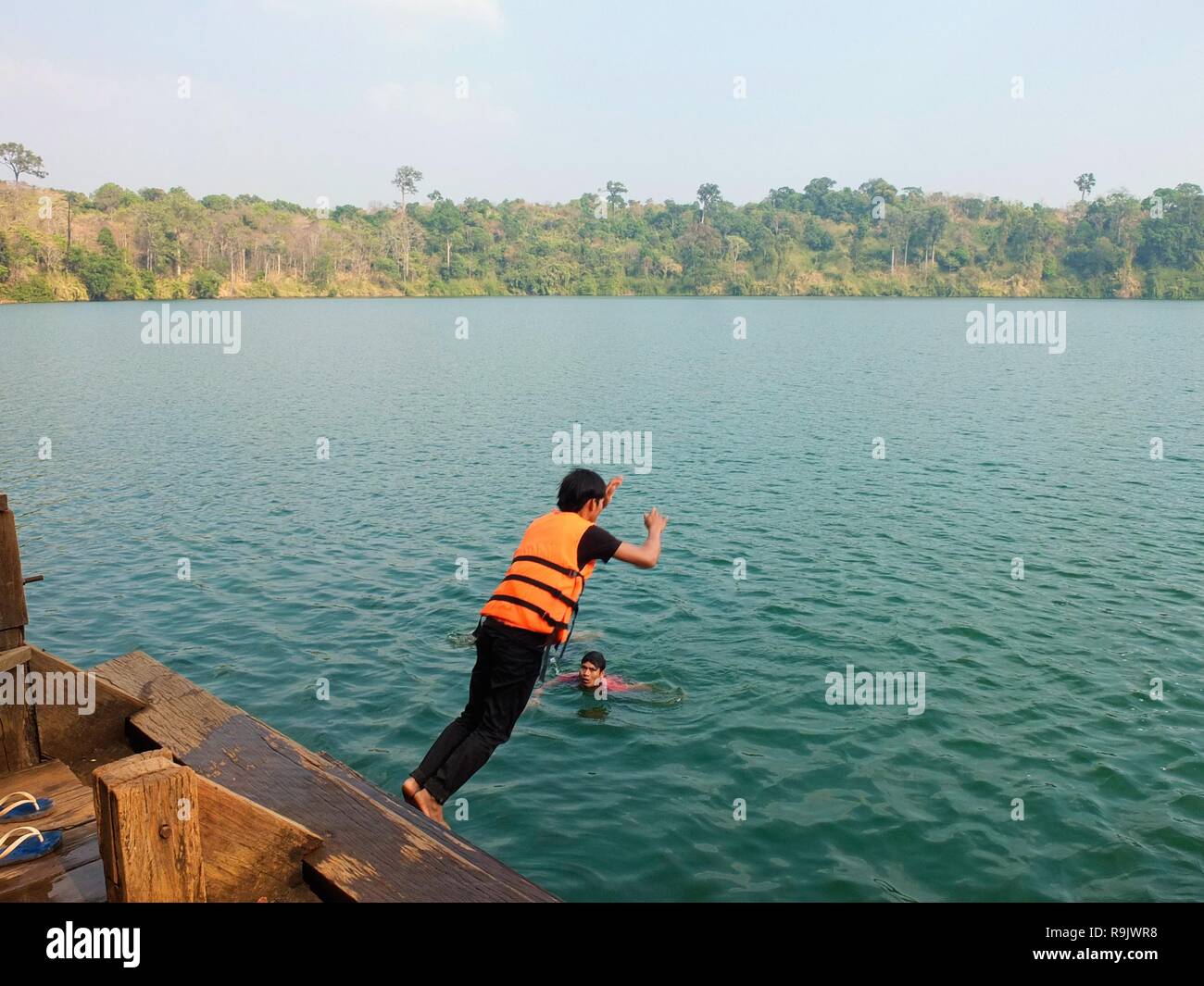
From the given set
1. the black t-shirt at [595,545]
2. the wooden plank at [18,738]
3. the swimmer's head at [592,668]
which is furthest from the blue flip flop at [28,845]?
the swimmer's head at [592,668]

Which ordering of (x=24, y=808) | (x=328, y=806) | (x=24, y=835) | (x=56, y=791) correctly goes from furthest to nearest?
(x=56, y=791), (x=24, y=808), (x=328, y=806), (x=24, y=835)

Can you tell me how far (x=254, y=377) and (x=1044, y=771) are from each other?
42.5 meters

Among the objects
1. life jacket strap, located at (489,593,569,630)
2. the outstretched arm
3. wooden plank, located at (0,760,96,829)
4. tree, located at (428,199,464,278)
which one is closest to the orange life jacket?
life jacket strap, located at (489,593,569,630)

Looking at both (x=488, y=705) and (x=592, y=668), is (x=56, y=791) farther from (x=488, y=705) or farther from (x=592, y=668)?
(x=592, y=668)

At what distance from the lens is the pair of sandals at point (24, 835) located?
4.89 metres

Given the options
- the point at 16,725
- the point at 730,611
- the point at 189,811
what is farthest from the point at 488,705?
the point at 730,611

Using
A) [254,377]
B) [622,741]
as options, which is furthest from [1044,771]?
[254,377]

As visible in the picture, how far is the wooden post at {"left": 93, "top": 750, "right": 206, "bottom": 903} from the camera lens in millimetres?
3520

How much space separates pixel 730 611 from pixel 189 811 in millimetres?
12088

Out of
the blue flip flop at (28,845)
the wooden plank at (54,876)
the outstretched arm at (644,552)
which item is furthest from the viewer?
the outstretched arm at (644,552)

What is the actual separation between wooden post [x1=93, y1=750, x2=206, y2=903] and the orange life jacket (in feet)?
11.3

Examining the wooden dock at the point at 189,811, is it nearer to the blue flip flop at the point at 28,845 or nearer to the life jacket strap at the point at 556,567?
the blue flip flop at the point at 28,845

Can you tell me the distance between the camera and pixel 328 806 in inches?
209

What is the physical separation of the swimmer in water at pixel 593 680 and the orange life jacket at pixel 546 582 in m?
5.09
